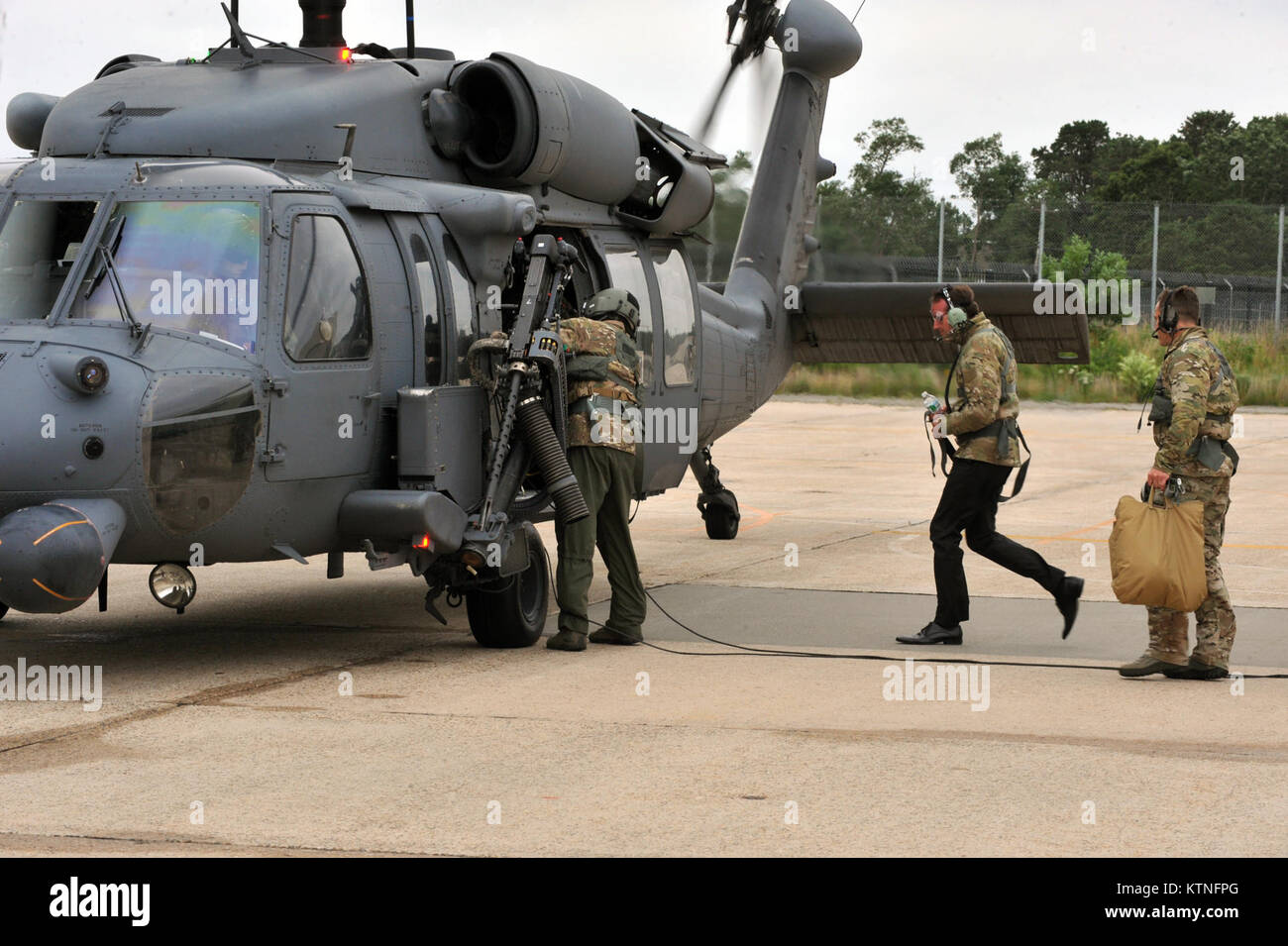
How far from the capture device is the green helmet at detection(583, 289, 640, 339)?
930 centimetres

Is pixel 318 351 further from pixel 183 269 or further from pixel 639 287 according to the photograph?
pixel 639 287

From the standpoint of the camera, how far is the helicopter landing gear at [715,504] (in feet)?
45.0

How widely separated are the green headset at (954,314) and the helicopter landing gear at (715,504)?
4.58m

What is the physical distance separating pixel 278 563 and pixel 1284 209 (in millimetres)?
27204

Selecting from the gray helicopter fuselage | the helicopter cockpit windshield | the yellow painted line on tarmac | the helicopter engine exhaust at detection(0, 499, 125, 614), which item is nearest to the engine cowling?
the gray helicopter fuselage

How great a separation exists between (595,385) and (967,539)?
6.94 ft

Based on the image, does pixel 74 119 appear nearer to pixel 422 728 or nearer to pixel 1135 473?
pixel 422 728

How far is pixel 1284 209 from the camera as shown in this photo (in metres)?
33.9

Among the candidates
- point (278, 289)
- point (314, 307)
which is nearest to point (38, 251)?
point (278, 289)

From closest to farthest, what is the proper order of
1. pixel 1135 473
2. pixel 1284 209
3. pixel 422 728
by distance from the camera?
pixel 422 728 < pixel 1135 473 < pixel 1284 209

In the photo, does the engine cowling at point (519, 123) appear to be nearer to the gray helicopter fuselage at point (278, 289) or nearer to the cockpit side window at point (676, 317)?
the gray helicopter fuselage at point (278, 289)

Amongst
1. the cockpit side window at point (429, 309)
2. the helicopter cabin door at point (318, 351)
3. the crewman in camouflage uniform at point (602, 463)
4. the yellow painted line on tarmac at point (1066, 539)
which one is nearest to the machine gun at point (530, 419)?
the crewman in camouflage uniform at point (602, 463)

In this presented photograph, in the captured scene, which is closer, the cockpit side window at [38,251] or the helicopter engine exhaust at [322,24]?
the cockpit side window at [38,251]

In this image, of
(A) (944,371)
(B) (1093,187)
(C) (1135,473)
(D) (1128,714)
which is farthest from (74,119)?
(B) (1093,187)
